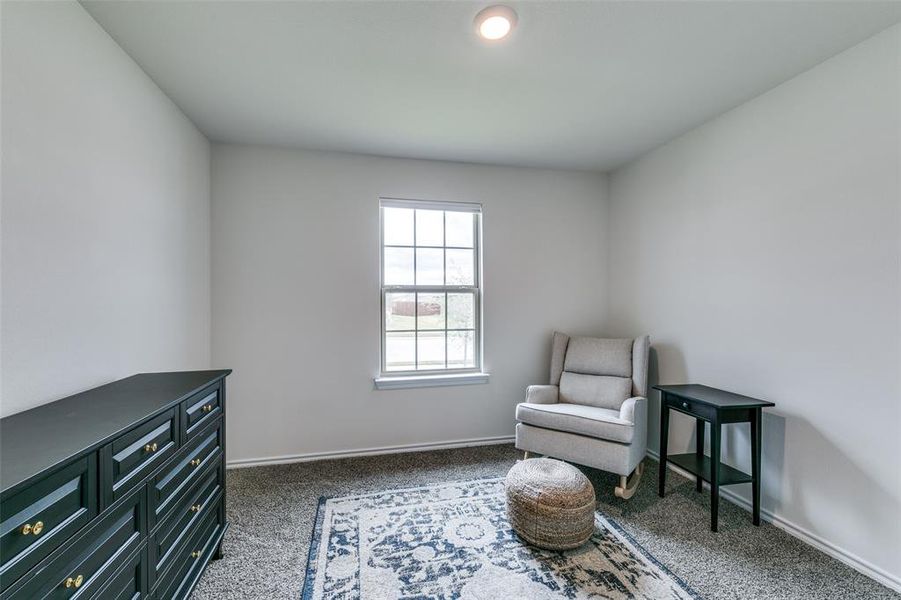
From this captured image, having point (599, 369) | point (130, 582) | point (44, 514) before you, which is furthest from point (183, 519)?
point (599, 369)

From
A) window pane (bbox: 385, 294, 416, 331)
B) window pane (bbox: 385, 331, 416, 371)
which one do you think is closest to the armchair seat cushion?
window pane (bbox: 385, 331, 416, 371)

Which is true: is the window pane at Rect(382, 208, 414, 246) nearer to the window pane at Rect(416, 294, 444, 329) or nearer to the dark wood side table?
the window pane at Rect(416, 294, 444, 329)

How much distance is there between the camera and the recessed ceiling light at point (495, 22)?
5.31 ft

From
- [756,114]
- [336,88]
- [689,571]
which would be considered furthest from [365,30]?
[689,571]

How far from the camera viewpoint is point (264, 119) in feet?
8.54

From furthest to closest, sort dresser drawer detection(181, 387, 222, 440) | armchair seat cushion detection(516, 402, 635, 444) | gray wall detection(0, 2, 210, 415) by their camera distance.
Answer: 1. armchair seat cushion detection(516, 402, 635, 444)
2. dresser drawer detection(181, 387, 222, 440)
3. gray wall detection(0, 2, 210, 415)

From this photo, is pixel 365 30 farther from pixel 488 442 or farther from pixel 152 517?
pixel 488 442

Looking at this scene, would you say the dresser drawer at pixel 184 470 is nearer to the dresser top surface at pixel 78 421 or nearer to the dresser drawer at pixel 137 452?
the dresser drawer at pixel 137 452

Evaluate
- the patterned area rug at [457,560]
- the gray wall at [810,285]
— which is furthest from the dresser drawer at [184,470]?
the gray wall at [810,285]

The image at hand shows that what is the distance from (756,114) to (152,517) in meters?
3.57

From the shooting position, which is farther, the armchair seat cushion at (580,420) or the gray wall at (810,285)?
the armchair seat cushion at (580,420)

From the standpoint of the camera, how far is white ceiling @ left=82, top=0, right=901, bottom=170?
1661 mm

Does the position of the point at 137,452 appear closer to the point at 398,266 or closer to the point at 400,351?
the point at 400,351

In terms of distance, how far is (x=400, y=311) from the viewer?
132 inches
